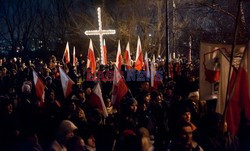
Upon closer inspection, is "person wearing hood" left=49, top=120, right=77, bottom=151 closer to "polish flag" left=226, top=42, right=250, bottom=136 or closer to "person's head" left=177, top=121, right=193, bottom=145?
"person's head" left=177, top=121, right=193, bottom=145

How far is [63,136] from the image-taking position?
17.0 feet

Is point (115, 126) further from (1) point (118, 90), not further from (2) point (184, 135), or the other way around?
(2) point (184, 135)

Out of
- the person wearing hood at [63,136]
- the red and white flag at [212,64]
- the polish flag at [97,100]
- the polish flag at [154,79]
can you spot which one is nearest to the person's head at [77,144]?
the person wearing hood at [63,136]

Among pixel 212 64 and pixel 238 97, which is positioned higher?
pixel 212 64

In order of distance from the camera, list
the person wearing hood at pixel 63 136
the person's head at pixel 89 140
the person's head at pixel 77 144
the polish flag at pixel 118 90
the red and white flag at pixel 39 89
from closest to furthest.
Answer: the person's head at pixel 77 144
the person wearing hood at pixel 63 136
the person's head at pixel 89 140
the polish flag at pixel 118 90
the red and white flag at pixel 39 89

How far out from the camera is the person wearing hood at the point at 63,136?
16.5ft

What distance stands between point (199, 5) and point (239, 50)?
16.7 feet

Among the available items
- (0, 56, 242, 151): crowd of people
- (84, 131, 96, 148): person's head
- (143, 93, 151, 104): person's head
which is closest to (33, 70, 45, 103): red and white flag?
(0, 56, 242, 151): crowd of people

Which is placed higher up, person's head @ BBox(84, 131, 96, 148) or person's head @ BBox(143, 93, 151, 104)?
person's head @ BBox(143, 93, 151, 104)

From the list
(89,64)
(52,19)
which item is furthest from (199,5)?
(52,19)

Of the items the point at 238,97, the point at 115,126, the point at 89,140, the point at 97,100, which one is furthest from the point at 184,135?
the point at 97,100


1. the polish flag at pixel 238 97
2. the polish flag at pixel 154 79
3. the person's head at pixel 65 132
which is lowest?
the polish flag at pixel 154 79

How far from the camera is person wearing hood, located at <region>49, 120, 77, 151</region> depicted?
5.02m

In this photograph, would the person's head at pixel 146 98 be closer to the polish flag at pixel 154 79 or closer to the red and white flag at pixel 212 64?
the red and white flag at pixel 212 64
